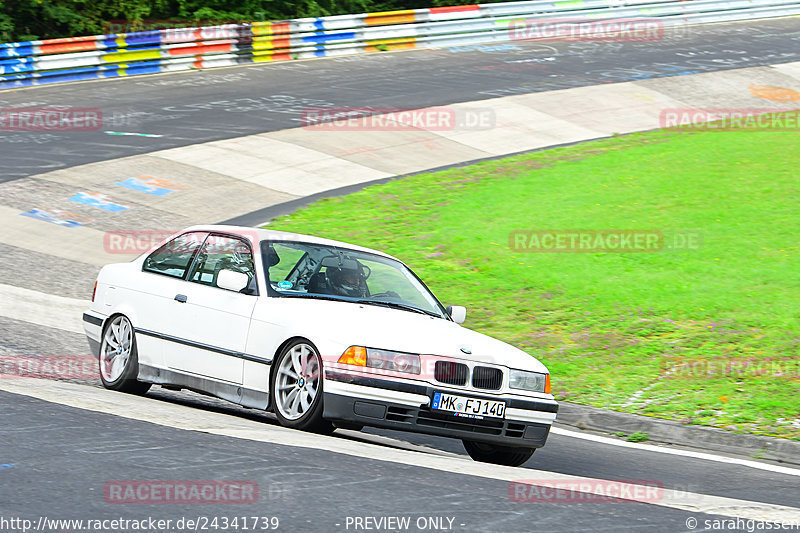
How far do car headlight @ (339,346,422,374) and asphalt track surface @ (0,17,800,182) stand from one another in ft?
43.8

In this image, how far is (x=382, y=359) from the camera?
7090 mm

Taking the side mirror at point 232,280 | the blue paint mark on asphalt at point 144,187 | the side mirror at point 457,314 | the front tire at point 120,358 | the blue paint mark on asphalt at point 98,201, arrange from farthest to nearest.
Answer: the blue paint mark on asphalt at point 144,187 → the blue paint mark on asphalt at point 98,201 → the front tire at point 120,358 → the side mirror at point 457,314 → the side mirror at point 232,280

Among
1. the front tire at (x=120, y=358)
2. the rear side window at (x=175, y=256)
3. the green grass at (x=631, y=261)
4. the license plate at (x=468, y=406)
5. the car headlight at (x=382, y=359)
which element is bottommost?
the green grass at (x=631, y=261)

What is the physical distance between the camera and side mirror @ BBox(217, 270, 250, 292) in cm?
788

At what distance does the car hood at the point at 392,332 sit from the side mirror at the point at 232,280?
0.35 meters

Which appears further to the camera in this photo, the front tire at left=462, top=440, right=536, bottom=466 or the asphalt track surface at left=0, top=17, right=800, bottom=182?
the asphalt track surface at left=0, top=17, right=800, bottom=182

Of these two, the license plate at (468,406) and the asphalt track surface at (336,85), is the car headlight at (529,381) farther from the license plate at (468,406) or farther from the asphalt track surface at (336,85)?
the asphalt track surface at (336,85)

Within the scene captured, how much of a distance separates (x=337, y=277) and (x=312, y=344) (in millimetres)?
1076

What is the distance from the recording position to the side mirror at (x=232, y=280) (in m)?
7.88

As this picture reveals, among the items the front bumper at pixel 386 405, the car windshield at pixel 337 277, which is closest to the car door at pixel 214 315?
the car windshield at pixel 337 277

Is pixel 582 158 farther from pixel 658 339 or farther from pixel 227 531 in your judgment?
pixel 227 531

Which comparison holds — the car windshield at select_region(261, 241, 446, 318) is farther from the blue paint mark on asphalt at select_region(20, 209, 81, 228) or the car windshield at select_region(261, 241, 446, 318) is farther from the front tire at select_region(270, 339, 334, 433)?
the blue paint mark on asphalt at select_region(20, 209, 81, 228)

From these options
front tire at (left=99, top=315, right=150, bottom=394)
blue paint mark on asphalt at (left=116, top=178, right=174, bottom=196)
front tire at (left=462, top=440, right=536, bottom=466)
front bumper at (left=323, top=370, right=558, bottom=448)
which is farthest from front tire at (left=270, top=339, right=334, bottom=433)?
blue paint mark on asphalt at (left=116, top=178, right=174, bottom=196)

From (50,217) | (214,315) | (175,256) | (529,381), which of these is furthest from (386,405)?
(50,217)
